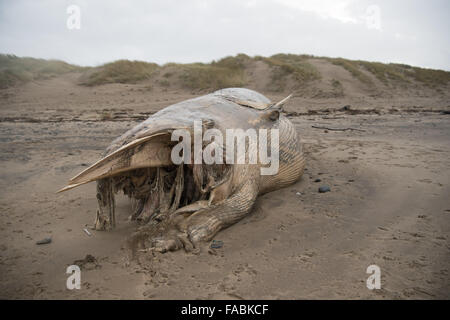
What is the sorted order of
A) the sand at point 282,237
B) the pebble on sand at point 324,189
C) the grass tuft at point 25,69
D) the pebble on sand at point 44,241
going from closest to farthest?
1. the sand at point 282,237
2. the pebble on sand at point 44,241
3. the pebble on sand at point 324,189
4. the grass tuft at point 25,69

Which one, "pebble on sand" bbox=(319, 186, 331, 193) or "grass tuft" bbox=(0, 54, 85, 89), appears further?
"grass tuft" bbox=(0, 54, 85, 89)

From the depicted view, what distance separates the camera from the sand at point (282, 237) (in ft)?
7.16

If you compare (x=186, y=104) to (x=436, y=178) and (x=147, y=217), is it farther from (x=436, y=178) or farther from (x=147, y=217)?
(x=436, y=178)

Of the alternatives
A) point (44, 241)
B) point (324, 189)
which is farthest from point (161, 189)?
point (324, 189)

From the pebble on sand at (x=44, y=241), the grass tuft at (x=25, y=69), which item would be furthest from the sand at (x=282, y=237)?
the grass tuft at (x=25, y=69)

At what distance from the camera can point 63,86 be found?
17.3 metres

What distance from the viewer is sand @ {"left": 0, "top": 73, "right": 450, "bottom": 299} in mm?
2182

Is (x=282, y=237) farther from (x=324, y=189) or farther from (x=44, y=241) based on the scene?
(x=44, y=241)

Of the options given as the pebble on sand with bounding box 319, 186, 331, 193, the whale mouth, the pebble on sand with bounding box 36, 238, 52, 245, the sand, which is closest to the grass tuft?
the sand

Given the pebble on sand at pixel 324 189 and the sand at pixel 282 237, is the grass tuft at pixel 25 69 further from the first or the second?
the pebble on sand at pixel 324 189

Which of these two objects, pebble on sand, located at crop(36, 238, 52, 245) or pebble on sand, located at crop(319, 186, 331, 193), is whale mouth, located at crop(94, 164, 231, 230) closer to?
pebble on sand, located at crop(36, 238, 52, 245)

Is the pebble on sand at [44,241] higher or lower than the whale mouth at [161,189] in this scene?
lower

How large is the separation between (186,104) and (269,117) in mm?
967

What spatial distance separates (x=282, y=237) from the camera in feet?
9.30
